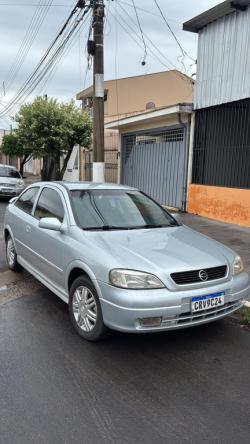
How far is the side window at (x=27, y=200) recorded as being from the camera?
5.60m

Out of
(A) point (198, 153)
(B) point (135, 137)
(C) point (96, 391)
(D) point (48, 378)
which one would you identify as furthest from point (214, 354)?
(B) point (135, 137)

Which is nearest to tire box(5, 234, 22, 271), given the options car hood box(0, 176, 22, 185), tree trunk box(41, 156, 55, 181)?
car hood box(0, 176, 22, 185)

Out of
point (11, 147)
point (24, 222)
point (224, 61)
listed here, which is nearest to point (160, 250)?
point (24, 222)

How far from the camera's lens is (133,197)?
16.9 feet

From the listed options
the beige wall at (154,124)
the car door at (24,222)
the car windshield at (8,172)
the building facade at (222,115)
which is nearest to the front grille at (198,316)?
the car door at (24,222)

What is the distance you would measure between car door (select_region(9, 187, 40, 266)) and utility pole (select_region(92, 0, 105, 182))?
123 inches

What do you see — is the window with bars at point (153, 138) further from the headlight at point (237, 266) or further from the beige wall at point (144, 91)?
the headlight at point (237, 266)

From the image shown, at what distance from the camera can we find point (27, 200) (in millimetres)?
5852

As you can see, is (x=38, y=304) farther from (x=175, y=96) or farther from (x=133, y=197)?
(x=175, y=96)

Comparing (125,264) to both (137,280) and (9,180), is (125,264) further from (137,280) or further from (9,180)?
(9,180)

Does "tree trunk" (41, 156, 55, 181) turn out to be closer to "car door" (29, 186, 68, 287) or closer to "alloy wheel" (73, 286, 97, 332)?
"car door" (29, 186, 68, 287)

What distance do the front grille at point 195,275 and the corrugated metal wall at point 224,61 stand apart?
6.89 metres

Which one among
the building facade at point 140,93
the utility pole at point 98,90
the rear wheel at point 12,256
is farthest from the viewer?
the building facade at point 140,93

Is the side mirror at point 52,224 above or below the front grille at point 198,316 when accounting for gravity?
above
